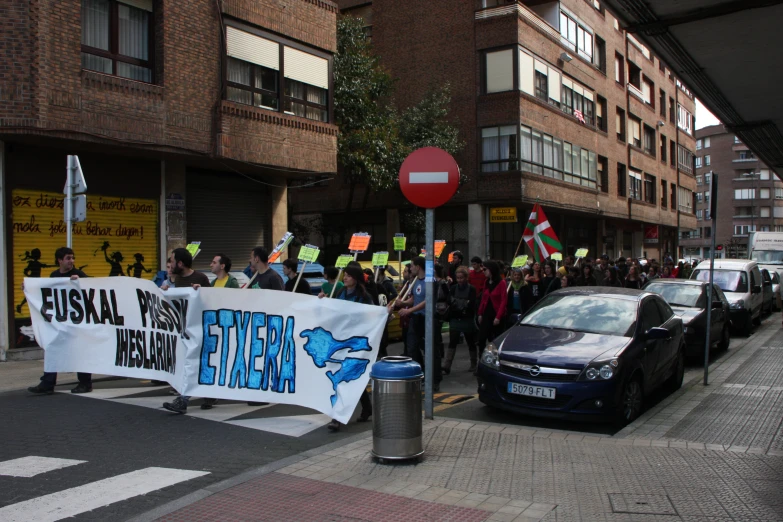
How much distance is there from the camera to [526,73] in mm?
29109

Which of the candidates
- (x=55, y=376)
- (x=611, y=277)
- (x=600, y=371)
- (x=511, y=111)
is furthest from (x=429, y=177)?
(x=511, y=111)

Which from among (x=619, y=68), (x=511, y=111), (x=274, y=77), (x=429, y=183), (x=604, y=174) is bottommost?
(x=429, y=183)

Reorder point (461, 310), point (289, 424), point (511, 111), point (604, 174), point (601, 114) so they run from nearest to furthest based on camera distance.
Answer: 1. point (289, 424)
2. point (461, 310)
3. point (511, 111)
4. point (601, 114)
5. point (604, 174)

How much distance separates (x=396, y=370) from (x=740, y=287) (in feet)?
49.3

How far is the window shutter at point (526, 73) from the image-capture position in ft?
93.9

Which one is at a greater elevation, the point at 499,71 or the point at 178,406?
the point at 499,71

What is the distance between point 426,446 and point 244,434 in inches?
74.5

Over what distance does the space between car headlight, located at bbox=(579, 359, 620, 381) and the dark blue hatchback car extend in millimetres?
10

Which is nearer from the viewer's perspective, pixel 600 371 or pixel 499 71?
pixel 600 371

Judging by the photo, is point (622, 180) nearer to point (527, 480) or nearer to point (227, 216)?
point (227, 216)

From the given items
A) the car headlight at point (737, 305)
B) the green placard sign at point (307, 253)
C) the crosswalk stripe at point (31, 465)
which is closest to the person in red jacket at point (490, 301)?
the green placard sign at point (307, 253)

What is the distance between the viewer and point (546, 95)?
102ft

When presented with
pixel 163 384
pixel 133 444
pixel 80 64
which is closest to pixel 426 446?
pixel 133 444

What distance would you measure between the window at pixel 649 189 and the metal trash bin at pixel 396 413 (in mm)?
43077
